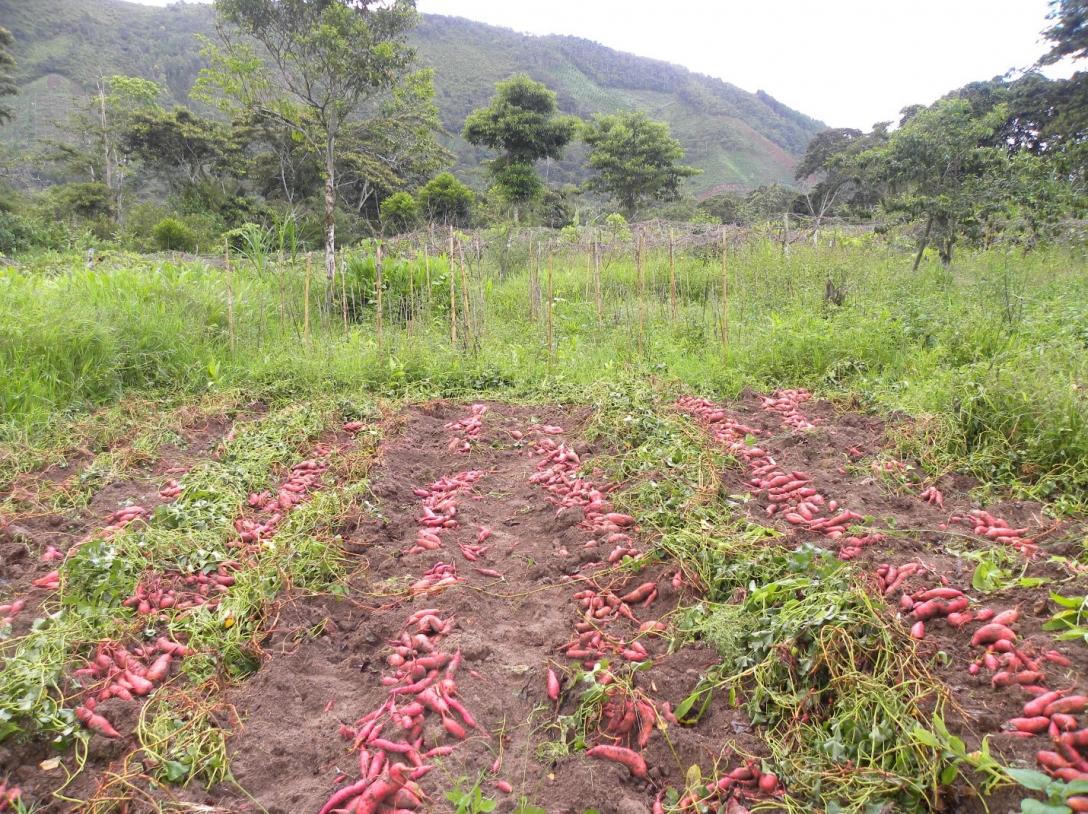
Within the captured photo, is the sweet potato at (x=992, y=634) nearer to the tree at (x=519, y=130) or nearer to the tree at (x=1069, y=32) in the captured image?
the tree at (x=1069, y=32)

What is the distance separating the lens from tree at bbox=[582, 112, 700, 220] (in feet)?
81.1

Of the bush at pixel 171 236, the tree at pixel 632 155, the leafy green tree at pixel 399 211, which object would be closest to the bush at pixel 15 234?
the bush at pixel 171 236

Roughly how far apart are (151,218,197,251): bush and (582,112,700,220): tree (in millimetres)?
15026

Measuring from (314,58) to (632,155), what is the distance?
18.7 metres

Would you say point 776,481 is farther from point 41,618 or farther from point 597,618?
point 41,618

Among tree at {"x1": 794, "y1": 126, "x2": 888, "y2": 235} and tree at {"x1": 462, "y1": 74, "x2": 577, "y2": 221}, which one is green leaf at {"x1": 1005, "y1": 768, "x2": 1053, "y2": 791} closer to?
tree at {"x1": 462, "y1": 74, "x2": 577, "y2": 221}

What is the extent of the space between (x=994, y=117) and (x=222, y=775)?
9.75 meters

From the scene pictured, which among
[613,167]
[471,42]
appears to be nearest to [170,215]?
[613,167]

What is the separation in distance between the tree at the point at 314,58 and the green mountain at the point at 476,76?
21.7 metres

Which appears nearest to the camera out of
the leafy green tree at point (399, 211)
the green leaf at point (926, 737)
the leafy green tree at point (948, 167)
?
the green leaf at point (926, 737)

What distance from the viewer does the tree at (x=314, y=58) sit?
324 inches

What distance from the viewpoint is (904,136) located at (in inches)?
322

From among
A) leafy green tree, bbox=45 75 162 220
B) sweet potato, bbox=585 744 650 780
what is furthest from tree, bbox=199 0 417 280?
leafy green tree, bbox=45 75 162 220

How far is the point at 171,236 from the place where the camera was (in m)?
17.7
